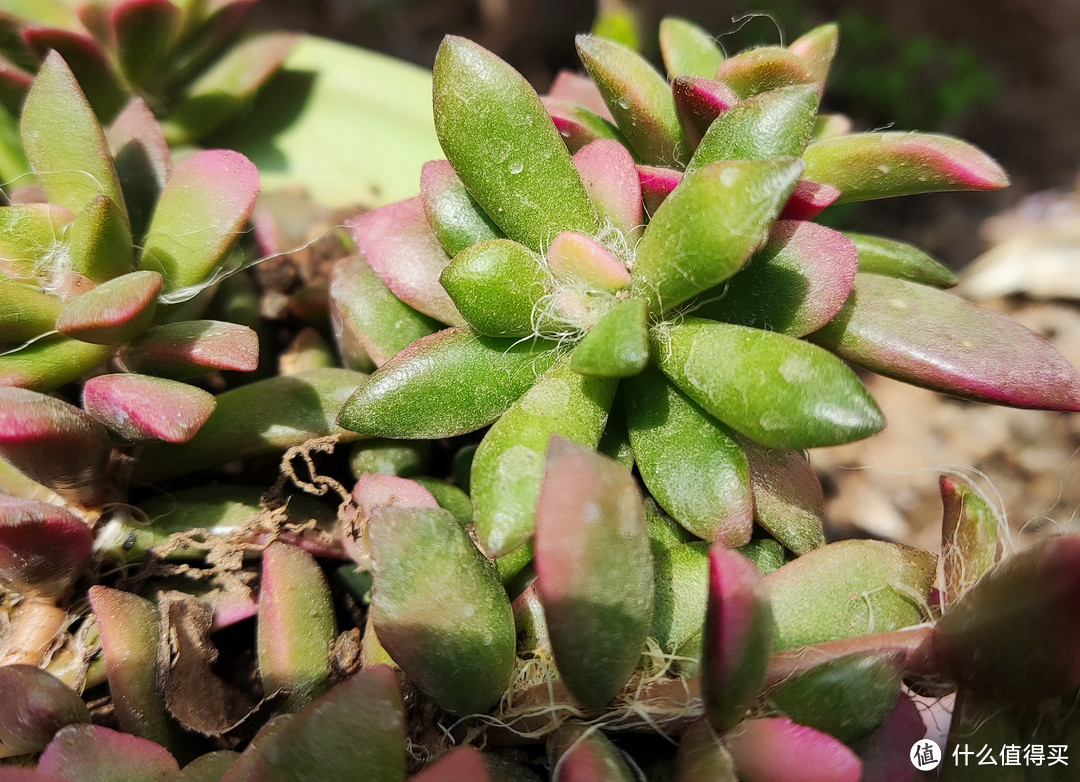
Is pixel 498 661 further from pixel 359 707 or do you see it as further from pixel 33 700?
pixel 33 700

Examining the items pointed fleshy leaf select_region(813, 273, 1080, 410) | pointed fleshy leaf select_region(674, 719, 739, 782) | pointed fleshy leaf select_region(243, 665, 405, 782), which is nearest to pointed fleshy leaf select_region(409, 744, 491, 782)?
pointed fleshy leaf select_region(243, 665, 405, 782)

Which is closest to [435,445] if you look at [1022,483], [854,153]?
[854,153]

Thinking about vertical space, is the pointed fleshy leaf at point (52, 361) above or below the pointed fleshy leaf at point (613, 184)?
below

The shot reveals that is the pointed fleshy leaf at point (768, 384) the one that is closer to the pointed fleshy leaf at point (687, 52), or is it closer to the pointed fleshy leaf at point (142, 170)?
the pointed fleshy leaf at point (687, 52)

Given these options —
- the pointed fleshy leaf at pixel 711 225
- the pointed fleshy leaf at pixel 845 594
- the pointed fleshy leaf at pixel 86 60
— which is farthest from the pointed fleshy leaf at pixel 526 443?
the pointed fleshy leaf at pixel 86 60

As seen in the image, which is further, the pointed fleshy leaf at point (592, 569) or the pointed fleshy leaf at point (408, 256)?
the pointed fleshy leaf at point (408, 256)

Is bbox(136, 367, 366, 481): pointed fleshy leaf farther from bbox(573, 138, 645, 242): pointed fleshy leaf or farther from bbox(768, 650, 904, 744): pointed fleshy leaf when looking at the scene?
bbox(768, 650, 904, 744): pointed fleshy leaf

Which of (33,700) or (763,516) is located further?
(763,516)
